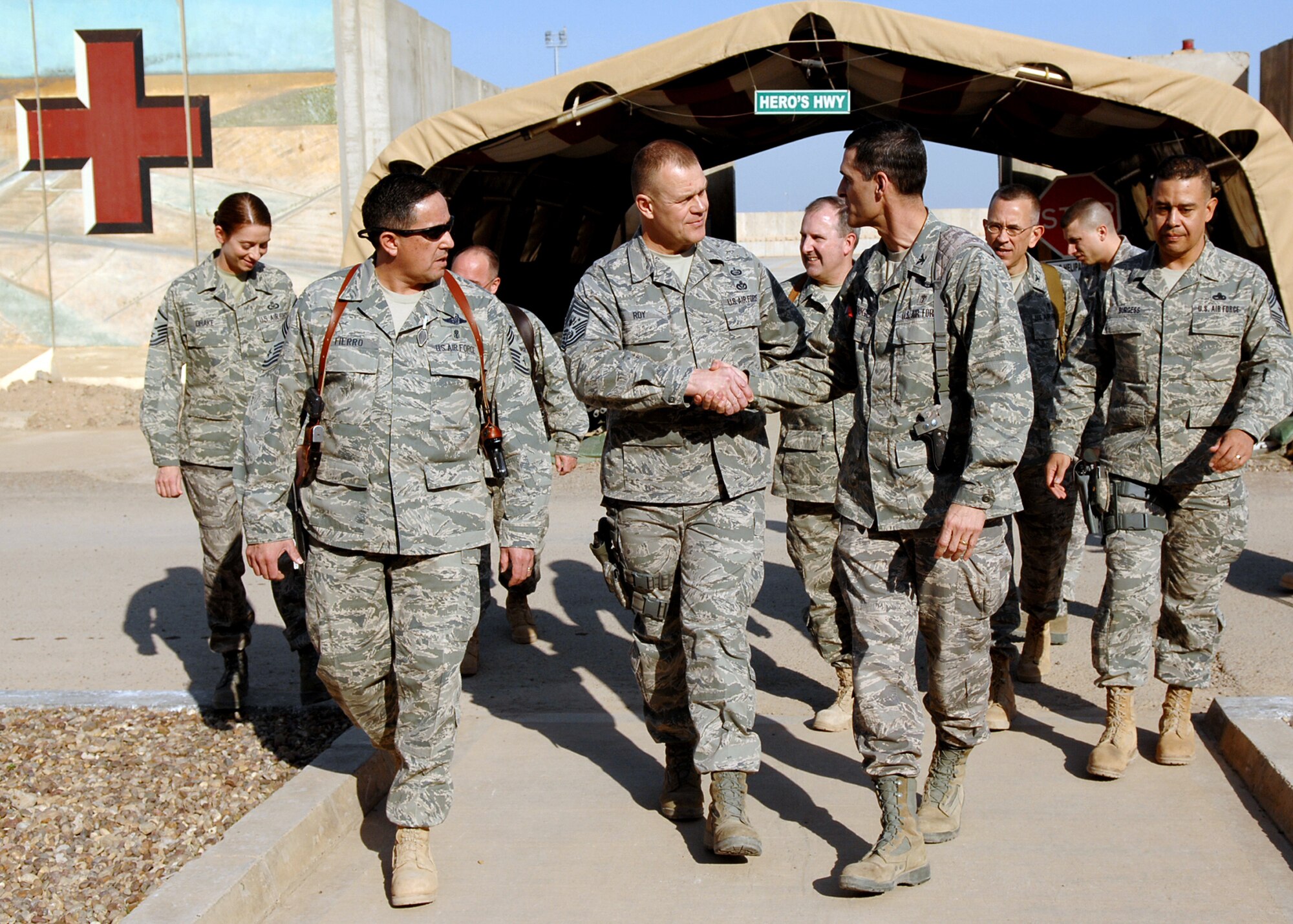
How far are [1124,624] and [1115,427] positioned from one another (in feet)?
2.40

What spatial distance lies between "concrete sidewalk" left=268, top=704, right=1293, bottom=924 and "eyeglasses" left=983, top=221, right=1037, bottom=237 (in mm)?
2138

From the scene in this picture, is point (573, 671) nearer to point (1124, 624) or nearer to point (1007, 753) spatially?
point (1007, 753)

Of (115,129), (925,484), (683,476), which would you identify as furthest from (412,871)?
(115,129)

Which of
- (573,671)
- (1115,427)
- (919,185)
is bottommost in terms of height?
(573,671)

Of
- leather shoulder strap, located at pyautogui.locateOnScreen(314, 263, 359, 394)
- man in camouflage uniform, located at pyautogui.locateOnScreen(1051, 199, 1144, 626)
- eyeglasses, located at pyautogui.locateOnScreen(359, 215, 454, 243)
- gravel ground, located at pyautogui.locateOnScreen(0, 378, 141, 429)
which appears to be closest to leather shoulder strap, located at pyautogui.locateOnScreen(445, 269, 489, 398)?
eyeglasses, located at pyautogui.locateOnScreen(359, 215, 454, 243)

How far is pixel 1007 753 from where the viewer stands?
4.72 m

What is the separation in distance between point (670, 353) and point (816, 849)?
163 cm

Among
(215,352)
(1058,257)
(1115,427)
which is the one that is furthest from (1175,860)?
(1058,257)

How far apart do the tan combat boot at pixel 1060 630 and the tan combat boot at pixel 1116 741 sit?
1584 mm

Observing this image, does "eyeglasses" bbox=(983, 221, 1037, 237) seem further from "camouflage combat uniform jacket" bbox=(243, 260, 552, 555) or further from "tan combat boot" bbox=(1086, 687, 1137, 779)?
"camouflage combat uniform jacket" bbox=(243, 260, 552, 555)

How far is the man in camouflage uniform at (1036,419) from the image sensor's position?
212 inches

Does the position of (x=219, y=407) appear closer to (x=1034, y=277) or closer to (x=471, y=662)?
(x=471, y=662)

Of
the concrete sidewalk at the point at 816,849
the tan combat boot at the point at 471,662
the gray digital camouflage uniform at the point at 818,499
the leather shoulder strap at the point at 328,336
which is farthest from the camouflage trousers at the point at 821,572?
the leather shoulder strap at the point at 328,336

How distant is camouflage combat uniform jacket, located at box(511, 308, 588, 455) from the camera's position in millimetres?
5527
